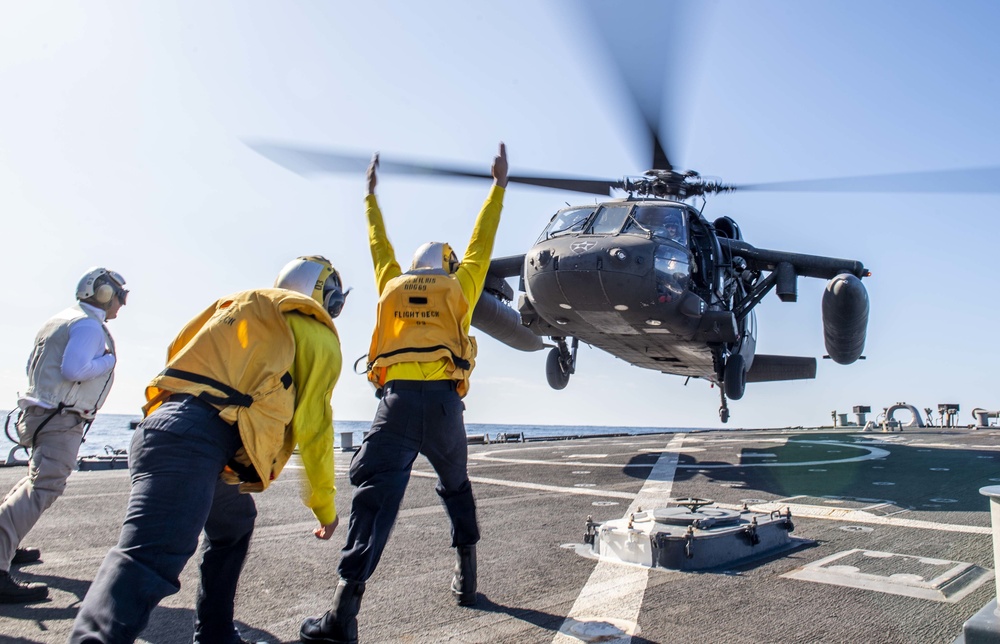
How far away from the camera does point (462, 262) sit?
3898mm

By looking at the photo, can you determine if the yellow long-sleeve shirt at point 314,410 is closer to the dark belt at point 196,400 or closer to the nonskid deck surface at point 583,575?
the dark belt at point 196,400

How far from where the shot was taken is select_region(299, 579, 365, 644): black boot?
286 centimetres

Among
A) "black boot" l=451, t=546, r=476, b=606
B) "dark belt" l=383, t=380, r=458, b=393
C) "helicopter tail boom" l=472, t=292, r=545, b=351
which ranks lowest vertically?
"black boot" l=451, t=546, r=476, b=606

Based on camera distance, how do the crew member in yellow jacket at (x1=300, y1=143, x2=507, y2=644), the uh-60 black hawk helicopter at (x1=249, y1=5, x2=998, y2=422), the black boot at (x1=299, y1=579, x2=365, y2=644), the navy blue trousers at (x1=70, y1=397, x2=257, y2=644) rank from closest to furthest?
the navy blue trousers at (x1=70, y1=397, x2=257, y2=644) < the black boot at (x1=299, y1=579, x2=365, y2=644) < the crew member in yellow jacket at (x1=300, y1=143, x2=507, y2=644) < the uh-60 black hawk helicopter at (x1=249, y1=5, x2=998, y2=422)

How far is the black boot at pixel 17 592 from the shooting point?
11.7 feet

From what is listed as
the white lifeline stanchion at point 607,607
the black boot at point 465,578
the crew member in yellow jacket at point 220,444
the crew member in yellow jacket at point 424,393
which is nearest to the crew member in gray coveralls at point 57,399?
the crew member in yellow jacket at point 220,444

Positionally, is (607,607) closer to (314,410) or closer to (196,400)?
(314,410)

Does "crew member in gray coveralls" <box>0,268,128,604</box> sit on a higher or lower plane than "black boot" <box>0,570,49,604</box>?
higher

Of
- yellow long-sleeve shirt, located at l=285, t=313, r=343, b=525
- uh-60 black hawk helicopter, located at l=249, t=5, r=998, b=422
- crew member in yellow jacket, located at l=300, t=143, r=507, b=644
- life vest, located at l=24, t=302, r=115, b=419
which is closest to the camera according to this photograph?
yellow long-sleeve shirt, located at l=285, t=313, r=343, b=525

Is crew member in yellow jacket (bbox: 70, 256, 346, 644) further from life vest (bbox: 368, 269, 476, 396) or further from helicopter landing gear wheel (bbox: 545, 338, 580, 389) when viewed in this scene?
helicopter landing gear wheel (bbox: 545, 338, 580, 389)

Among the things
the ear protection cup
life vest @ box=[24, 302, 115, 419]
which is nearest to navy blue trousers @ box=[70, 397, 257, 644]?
life vest @ box=[24, 302, 115, 419]

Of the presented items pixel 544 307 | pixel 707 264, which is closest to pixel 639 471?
pixel 544 307

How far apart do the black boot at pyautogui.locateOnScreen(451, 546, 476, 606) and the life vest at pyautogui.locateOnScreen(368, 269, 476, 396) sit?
0.86 meters

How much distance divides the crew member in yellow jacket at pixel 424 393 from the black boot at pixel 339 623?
0.71ft
